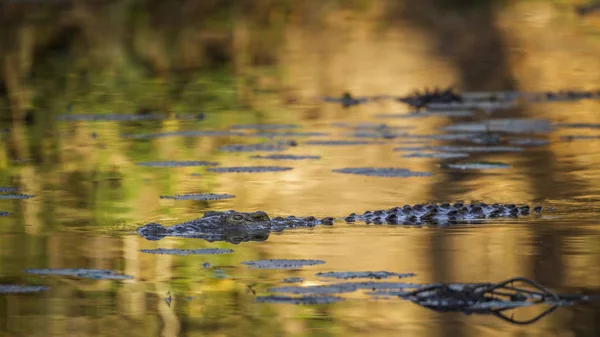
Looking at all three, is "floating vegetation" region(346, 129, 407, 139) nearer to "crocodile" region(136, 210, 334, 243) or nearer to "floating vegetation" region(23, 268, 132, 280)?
"crocodile" region(136, 210, 334, 243)

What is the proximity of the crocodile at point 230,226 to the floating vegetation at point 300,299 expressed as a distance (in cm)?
185

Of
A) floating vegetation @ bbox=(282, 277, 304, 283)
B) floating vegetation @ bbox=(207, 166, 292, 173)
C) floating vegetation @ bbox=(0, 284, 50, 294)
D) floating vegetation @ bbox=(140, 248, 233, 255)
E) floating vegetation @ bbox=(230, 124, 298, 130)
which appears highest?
floating vegetation @ bbox=(230, 124, 298, 130)

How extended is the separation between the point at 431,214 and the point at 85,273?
2421 mm

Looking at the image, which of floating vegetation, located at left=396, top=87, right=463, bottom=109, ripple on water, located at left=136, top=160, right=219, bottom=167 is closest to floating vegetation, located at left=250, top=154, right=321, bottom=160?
ripple on water, located at left=136, top=160, right=219, bottom=167

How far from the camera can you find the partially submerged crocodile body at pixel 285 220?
8906mm

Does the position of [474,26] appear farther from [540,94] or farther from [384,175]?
[384,175]

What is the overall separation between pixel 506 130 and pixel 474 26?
14.9 metres

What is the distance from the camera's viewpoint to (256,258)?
8.05m

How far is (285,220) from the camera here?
925 centimetres

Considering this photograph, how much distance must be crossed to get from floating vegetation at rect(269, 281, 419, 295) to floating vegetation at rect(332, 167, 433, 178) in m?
4.44

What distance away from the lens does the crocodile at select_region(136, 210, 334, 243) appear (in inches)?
349

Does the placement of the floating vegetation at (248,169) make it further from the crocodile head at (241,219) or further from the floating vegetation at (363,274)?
the floating vegetation at (363,274)

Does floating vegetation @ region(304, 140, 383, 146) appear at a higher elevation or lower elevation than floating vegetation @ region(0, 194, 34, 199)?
higher

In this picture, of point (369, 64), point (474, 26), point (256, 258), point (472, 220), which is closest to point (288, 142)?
point (472, 220)
